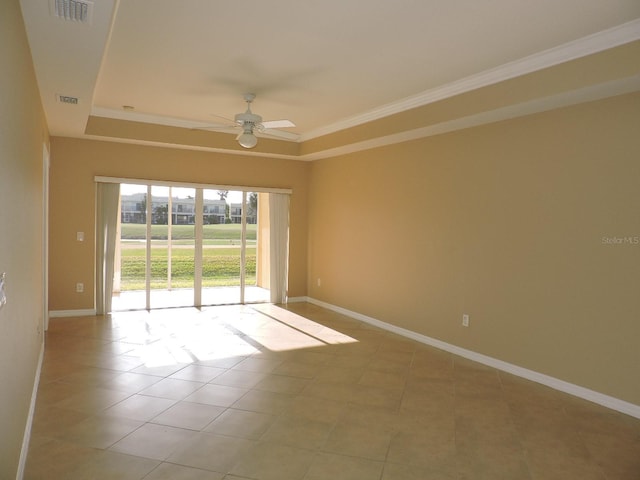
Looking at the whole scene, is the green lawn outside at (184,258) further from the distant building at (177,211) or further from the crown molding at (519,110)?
the crown molding at (519,110)

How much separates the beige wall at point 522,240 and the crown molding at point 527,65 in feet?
1.71

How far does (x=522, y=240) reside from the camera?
424 centimetres

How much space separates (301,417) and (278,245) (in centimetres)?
466

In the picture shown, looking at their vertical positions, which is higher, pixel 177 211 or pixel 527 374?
pixel 177 211

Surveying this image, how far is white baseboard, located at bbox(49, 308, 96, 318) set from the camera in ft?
20.1

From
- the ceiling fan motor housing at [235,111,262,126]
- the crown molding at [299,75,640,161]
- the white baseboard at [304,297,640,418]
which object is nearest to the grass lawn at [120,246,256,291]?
the white baseboard at [304,297,640,418]

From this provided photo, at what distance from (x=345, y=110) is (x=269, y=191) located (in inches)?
96.4

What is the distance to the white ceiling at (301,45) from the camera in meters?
2.84

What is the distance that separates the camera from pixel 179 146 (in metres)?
6.54

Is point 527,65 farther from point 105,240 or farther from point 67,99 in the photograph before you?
point 105,240

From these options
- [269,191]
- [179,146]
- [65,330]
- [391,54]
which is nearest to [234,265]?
[269,191]

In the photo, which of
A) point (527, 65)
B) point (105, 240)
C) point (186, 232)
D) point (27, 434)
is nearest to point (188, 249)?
point (186, 232)

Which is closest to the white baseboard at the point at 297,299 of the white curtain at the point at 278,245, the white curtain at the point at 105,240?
the white curtain at the point at 278,245

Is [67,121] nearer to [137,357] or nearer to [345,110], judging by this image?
[137,357]
